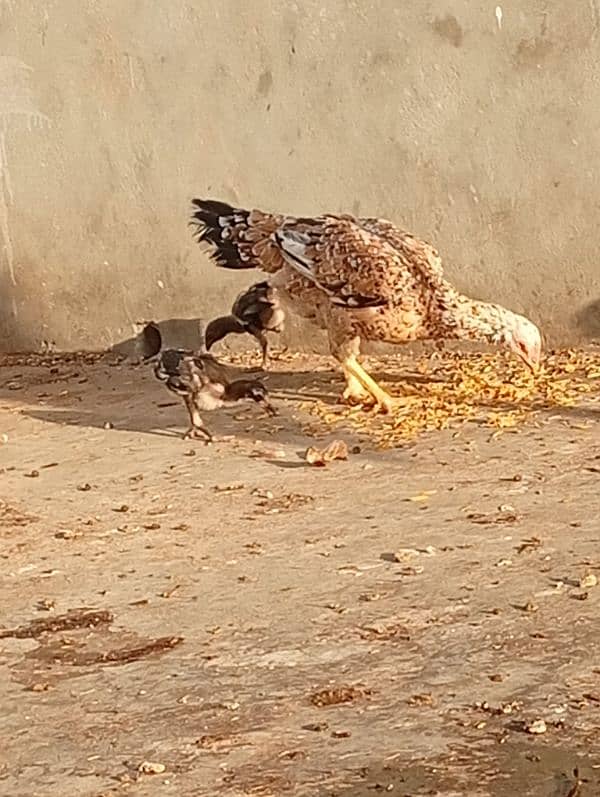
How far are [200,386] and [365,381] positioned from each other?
0.82 metres

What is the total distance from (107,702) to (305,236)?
3746 millimetres

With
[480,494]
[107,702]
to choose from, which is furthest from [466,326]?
[107,702]

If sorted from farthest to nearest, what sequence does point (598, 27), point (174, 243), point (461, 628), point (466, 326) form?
point (174, 243)
point (598, 27)
point (466, 326)
point (461, 628)

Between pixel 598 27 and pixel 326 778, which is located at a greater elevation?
pixel 598 27

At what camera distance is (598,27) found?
8.44m

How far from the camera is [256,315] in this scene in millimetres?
8500

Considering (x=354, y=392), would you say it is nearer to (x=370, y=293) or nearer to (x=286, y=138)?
(x=370, y=293)

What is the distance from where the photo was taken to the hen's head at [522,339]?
7.91m

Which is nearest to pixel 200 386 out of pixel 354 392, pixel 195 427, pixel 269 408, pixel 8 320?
pixel 195 427

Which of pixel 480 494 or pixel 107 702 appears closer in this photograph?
pixel 107 702

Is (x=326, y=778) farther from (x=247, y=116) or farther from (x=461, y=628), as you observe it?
(x=247, y=116)

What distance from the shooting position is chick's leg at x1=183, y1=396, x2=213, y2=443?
24.8 feet

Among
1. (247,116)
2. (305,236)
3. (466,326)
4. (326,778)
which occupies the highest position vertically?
(247,116)

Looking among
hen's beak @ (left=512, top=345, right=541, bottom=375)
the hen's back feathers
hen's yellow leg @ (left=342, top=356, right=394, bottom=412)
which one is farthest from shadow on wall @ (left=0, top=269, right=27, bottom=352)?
hen's beak @ (left=512, top=345, right=541, bottom=375)
